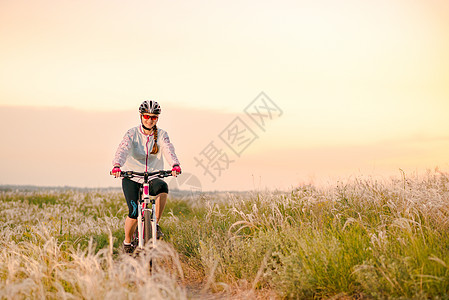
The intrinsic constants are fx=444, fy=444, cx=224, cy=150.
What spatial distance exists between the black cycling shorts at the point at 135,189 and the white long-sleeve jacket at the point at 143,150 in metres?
0.34

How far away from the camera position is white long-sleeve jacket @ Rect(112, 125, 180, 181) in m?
7.66

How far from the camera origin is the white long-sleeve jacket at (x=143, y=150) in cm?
766

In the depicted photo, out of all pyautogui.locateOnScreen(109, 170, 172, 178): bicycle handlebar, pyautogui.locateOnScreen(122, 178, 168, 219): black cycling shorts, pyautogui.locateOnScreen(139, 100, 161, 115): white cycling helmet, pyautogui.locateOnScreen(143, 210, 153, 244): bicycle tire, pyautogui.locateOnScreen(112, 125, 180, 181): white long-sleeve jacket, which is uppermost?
pyautogui.locateOnScreen(139, 100, 161, 115): white cycling helmet

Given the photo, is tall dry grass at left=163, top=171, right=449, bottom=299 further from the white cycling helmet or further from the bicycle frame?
the white cycling helmet

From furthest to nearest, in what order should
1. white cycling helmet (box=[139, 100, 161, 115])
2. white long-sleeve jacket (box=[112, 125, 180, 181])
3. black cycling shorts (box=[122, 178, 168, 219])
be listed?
white long-sleeve jacket (box=[112, 125, 180, 181]) → white cycling helmet (box=[139, 100, 161, 115]) → black cycling shorts (box=[122, 178, 168, 219])

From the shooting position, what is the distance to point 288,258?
19.0 ft

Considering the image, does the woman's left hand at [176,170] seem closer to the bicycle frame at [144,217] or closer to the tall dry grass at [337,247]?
the bicycle frame at [144,217]

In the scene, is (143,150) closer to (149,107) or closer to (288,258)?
(149,107)

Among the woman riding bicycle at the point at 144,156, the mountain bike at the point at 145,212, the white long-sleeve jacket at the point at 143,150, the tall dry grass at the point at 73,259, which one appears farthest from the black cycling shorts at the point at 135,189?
the tall dry grass at the point at 73,259

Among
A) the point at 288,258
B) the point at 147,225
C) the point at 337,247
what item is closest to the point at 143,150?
the point at 147,225

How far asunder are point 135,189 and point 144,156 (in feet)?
2.09

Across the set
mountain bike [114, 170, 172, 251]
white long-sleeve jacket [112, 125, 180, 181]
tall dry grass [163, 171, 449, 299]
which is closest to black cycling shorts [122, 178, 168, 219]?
mountain bike [114, 170, 172, 251]

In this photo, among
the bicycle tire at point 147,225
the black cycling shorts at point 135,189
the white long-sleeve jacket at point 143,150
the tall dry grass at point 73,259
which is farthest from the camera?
the white long-sleeve jacket at point 143,150

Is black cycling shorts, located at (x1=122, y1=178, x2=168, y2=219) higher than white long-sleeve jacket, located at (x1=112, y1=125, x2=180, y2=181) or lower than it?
lower
